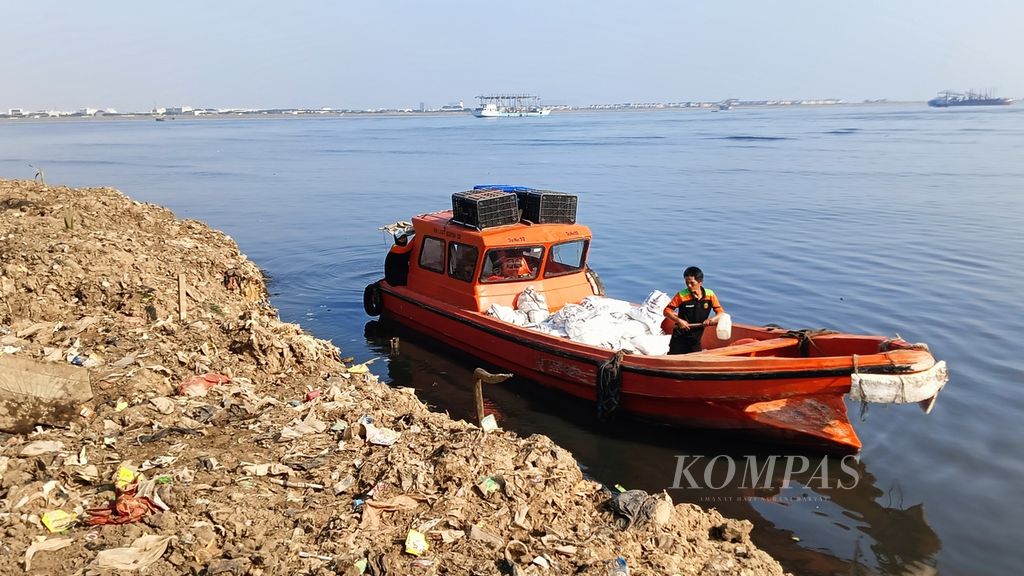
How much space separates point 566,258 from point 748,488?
5.00m

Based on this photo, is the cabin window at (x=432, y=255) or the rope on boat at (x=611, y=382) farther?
the cabin window at (x=432, y=255)

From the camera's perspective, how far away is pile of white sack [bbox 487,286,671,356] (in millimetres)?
10203

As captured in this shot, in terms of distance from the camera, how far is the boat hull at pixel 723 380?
309 inches

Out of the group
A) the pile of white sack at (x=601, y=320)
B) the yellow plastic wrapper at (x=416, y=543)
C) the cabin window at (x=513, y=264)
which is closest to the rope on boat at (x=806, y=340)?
the pile of white sack at (x=601, y=320)

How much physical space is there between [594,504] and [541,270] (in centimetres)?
638

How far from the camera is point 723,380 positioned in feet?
27.5

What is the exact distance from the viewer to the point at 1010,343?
11977 millimetres

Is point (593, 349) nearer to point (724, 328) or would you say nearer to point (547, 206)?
point (724, 328)

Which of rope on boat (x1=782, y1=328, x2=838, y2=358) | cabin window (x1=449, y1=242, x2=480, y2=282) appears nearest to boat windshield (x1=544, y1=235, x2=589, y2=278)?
cabin window (x1=449, y1=242, x2=480, y2=282)

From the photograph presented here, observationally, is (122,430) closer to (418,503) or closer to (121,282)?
(418,503)

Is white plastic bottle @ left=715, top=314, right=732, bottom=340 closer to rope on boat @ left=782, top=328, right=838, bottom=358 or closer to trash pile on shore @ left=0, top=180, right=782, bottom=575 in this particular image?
rope on boat @ left=782, top=328, right=838, bottom=358

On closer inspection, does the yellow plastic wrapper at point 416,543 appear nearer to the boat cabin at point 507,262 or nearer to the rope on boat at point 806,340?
the rope on boat at point 806,340

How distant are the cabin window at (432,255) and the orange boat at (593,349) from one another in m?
0.02

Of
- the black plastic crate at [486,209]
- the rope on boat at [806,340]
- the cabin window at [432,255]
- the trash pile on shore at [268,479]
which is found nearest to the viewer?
the trash pile on shore at [268,479]
